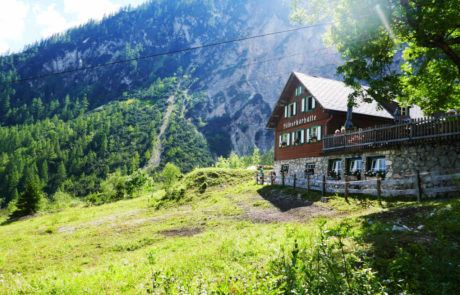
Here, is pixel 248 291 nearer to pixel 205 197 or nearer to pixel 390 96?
pixel 390 96

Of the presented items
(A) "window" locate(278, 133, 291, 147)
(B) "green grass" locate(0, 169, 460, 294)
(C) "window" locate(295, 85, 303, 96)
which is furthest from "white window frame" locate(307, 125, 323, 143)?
(B) "green grass" locate(0, 169, 460, 294)

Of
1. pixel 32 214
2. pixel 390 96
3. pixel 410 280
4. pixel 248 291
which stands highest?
pixel 390 96

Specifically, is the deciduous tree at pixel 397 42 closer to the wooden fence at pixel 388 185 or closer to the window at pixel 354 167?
the wooden fence at pixel 388 185

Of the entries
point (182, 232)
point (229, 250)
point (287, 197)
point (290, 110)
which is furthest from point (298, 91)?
point (229, 250)

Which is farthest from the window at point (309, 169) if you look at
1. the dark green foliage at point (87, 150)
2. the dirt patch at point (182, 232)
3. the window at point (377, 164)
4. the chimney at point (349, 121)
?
the dark green foliage at point (87, 150)

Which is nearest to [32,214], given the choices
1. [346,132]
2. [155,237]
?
[155,237]

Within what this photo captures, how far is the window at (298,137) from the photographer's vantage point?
27.1 m

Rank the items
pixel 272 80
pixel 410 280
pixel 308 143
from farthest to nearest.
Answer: pixel 272 80, pixel 308 143, pixel 410 280

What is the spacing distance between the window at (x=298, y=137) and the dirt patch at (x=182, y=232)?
1607 cm

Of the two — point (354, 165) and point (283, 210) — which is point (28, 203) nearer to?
point (283, 210)

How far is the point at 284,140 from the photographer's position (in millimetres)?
30562

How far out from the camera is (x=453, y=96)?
15.2m

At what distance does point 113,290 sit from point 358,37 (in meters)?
14.3

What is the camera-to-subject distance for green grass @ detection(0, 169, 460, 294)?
4793mm
